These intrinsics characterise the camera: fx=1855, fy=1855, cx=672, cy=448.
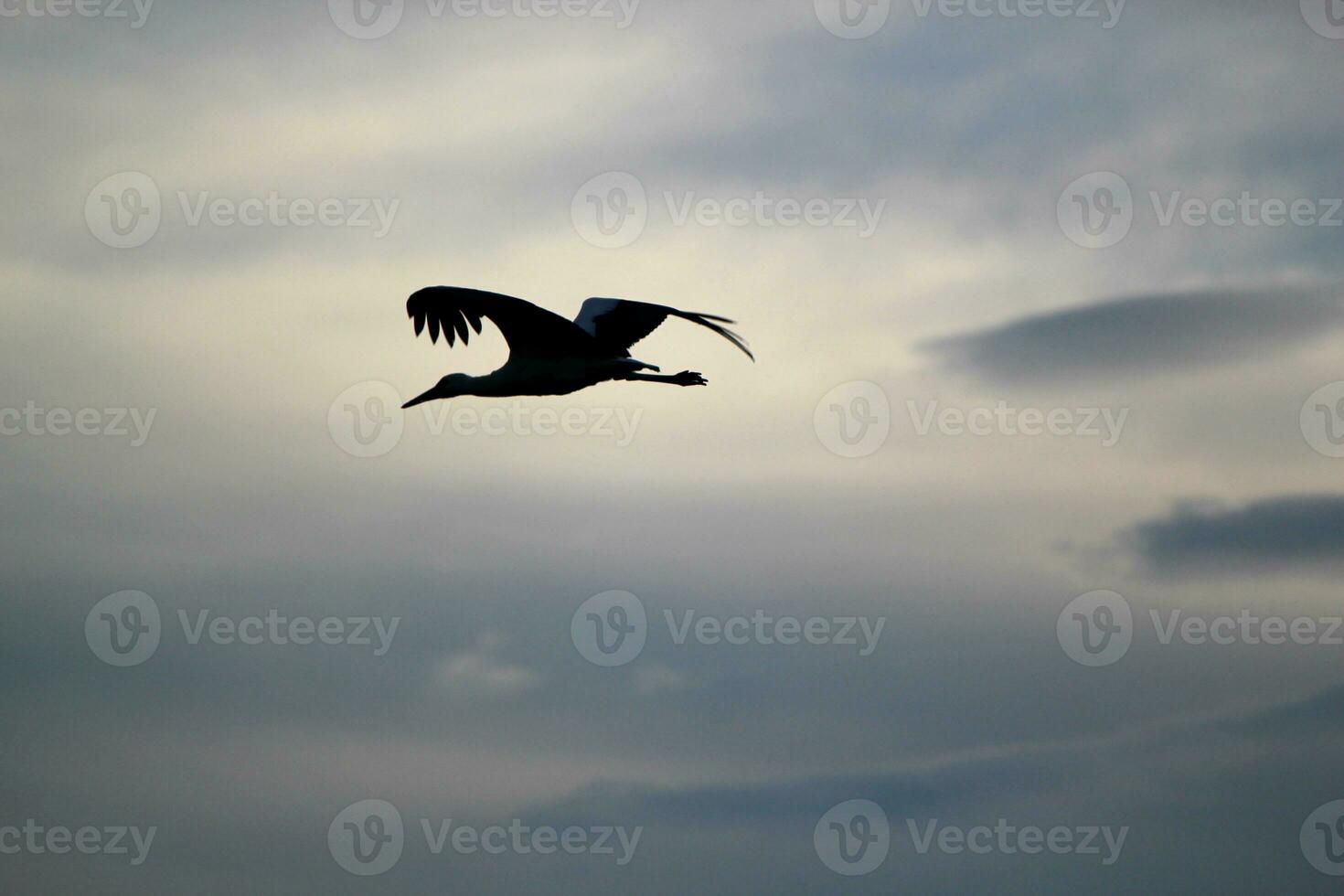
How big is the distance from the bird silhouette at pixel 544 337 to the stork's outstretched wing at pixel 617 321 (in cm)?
2

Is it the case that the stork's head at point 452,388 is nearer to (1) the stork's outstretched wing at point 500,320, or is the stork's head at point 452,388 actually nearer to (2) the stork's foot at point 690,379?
(1) the stork's outstretched wing at point 500,320

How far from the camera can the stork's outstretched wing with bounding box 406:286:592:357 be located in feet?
109

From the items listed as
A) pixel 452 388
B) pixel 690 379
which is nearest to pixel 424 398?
pixel 452 388

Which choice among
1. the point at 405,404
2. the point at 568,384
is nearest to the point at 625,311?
the point at 568,384

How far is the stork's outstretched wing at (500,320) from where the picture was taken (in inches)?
1308

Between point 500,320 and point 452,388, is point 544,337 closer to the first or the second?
point 500,320

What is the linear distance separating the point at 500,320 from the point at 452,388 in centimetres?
256

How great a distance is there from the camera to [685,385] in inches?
1395

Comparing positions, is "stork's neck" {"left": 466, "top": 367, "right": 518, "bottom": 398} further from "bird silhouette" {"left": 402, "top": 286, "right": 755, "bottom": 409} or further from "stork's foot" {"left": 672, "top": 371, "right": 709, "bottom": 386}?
"stork's foot" {"left": 672, "top": 371, "right": 709, "bottom": 386}

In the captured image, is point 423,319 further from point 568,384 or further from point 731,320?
point 731,320

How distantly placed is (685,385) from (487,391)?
3.87 meters

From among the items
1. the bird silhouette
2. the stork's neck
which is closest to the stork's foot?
the bird silhouette

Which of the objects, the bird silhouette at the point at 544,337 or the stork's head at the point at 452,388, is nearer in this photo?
the bird silhouette at the point at 544,337

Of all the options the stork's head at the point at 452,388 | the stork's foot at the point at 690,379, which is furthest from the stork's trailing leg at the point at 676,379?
the stork's head at the point at 452,388
